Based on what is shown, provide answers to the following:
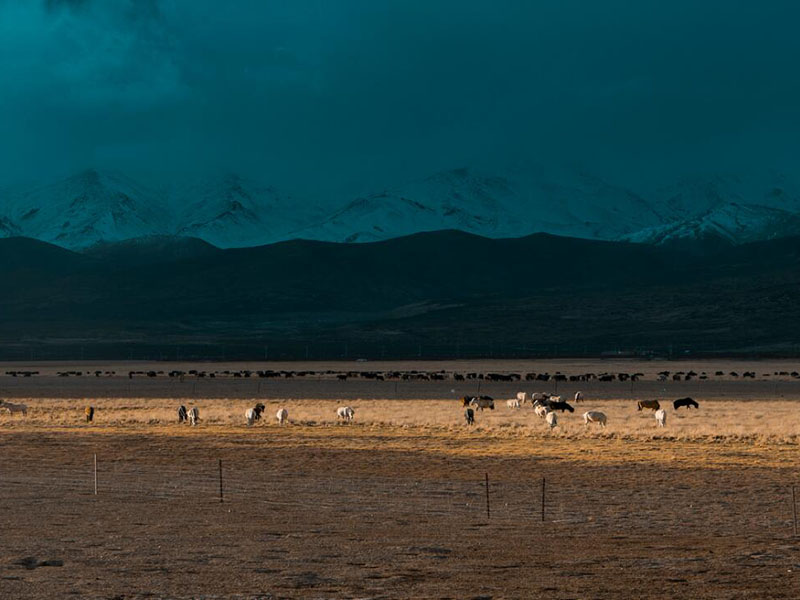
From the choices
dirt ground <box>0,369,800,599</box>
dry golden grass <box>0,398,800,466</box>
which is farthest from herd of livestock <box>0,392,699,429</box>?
dirt ground <box>0,369,800,599</box>

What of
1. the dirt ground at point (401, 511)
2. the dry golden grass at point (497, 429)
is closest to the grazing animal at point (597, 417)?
the dirt ground at point (401, 511)

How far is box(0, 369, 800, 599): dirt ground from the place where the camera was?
16.3 metres

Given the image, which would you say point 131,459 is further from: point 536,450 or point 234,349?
point 234,349

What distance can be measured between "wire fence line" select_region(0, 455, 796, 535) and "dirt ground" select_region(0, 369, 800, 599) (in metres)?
0.08

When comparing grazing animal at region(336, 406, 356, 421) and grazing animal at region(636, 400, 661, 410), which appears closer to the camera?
grazing animal at region(336, 406, 356, 421)

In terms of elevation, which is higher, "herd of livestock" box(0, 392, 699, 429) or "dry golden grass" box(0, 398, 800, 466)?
"herd of livestock" box(0, 392, 699, 429)

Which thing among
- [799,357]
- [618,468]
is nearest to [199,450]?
[618,468]

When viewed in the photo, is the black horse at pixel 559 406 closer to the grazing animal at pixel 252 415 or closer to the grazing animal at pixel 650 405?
the grazing animal at pixel 650 405

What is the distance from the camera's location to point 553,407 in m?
47.9

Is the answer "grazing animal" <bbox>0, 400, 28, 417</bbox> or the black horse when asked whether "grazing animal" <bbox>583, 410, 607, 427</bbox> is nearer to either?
the black horse

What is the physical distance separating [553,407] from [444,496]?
22862 millimetres

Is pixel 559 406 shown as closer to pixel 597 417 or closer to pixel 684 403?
pixel 597 417

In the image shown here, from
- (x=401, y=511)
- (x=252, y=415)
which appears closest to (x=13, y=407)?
(x=252, y=415)

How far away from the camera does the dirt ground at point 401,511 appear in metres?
16.3
